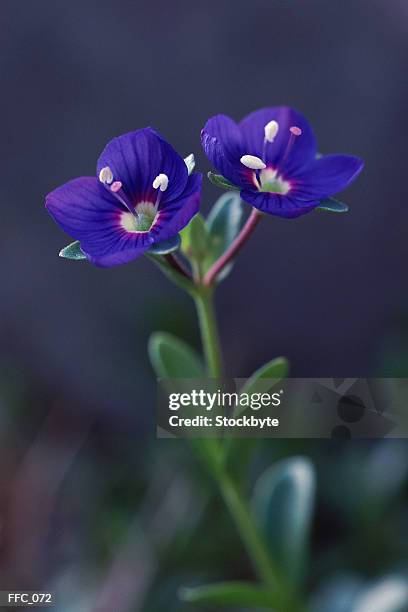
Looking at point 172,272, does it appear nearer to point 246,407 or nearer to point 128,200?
point 128,200

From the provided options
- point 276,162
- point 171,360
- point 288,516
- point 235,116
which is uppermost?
point 235,116

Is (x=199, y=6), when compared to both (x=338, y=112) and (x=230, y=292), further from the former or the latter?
(x=230, y=292)

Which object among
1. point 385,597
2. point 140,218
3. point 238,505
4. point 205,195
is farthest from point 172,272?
point 205,195

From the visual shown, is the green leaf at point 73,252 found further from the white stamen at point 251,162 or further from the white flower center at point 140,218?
the white stamen at point 251,162

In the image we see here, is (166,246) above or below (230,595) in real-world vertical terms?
above

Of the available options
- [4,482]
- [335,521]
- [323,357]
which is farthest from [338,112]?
[4,482]

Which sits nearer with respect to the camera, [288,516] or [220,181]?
[220,181]

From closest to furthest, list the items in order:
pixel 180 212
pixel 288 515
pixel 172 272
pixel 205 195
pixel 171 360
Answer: pixel 180 212, pixel 172 272, pixel 171 360, pixel 288 515, pixel 205 195

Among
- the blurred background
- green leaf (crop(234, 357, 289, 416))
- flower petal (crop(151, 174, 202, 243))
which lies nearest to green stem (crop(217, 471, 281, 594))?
green leaf (crop(234, 357, 289, 416))
